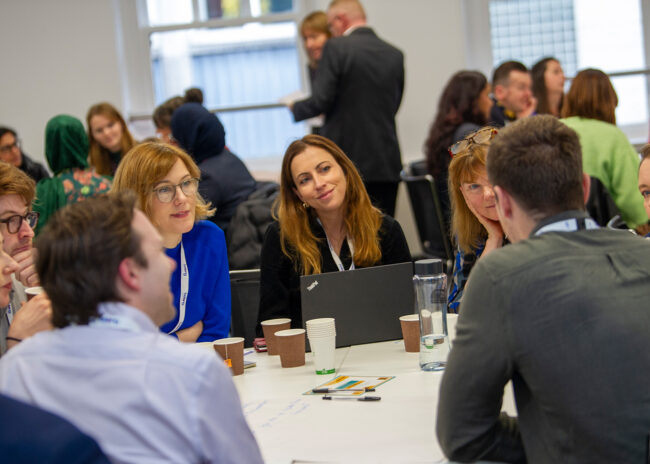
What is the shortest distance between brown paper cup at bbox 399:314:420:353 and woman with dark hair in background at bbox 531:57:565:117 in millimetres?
2930

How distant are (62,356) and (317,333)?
0.94 m

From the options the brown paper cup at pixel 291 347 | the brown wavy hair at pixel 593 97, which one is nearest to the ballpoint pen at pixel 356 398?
the brown paper cup at pixel 291 347

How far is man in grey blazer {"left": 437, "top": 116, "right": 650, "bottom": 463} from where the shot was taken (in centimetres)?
127

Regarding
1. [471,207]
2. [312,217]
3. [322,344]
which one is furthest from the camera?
[312,217]

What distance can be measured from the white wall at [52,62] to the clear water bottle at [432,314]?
14.7 ft

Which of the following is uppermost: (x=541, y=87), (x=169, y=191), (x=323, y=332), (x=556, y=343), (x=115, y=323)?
(x=541, y=87)

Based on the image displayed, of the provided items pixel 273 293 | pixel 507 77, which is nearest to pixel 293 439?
pixel 273 293

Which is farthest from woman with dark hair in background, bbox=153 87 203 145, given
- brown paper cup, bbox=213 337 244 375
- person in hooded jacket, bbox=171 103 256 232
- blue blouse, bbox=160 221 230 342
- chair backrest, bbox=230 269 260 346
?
brown paper cup, bbox=213 337 244 375

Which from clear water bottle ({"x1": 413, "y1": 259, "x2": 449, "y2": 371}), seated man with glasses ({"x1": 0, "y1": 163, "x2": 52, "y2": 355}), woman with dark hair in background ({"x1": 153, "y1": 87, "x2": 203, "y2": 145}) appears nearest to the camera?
clear water bottle ({"x1": 413, "y1": 259, "x2": 449, "y2": 371})

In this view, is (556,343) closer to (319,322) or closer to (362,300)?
(319,322)

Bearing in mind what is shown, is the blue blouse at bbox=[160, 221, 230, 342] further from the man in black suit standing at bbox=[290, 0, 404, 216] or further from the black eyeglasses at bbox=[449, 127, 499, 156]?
the man in black suit standing at bbox=[290, 0, 404, 216]

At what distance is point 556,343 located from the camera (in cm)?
127

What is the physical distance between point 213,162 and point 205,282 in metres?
1.57

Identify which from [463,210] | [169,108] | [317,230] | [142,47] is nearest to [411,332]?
[463,210]
